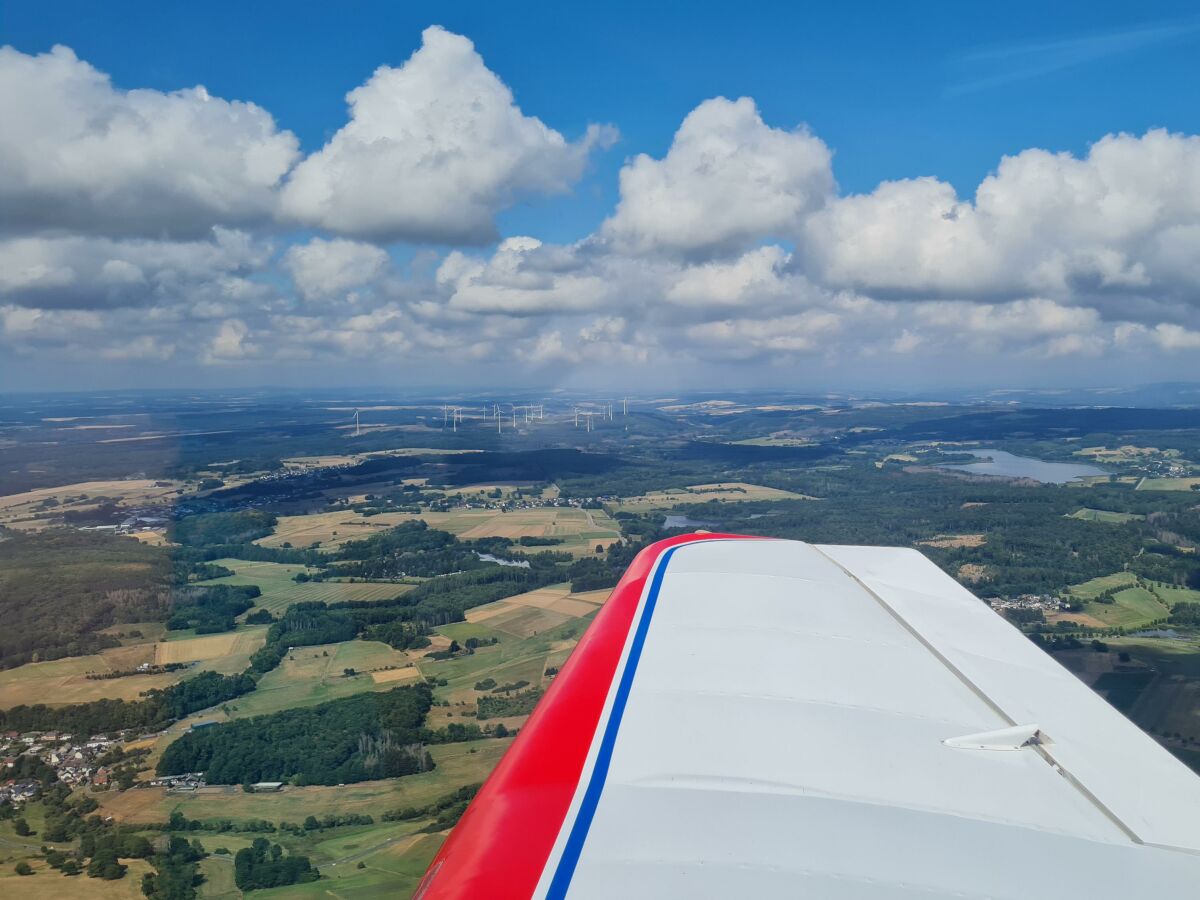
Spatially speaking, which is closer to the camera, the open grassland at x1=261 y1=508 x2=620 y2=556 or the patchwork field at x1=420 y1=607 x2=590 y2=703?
the patchwork field at x1=420 y1=607 x2=590 y2=703

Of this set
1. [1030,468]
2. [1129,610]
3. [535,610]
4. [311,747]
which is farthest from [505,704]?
[1030,468]

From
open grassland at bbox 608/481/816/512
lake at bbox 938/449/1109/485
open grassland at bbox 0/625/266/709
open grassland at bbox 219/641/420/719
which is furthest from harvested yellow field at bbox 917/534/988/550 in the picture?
open grassland at bbox 0/625/266/709

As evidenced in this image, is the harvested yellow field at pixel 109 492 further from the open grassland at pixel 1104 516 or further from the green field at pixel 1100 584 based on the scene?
the open grassland at pixel 1104 516

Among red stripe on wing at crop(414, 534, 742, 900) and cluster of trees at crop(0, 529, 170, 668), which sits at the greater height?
red stripe on wing at crop(414, 534, 742, 900)

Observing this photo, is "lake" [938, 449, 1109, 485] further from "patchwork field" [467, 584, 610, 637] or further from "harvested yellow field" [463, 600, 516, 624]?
"harvested yellow field" [463, 600, 516, 624]

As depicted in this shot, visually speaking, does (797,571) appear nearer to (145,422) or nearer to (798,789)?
(798,789)

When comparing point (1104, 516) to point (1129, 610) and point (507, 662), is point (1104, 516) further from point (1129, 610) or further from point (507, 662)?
point (507, 662)

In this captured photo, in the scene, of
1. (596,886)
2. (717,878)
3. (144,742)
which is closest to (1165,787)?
(717,878)
